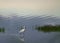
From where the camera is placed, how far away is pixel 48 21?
1354 mm

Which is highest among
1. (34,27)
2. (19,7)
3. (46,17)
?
(19,7)

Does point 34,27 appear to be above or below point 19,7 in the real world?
below

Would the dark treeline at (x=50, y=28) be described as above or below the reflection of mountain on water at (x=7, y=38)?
above

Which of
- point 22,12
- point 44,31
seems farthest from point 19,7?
point 44,31

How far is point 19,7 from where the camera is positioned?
4.48ft

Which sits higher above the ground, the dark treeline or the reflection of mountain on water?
the dark treeline

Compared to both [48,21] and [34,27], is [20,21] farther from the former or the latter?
[48,21]

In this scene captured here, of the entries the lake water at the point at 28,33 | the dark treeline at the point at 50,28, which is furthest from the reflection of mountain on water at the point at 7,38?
the dark treeline at the point at 50,28

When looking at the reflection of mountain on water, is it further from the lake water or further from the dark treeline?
the dark treeline

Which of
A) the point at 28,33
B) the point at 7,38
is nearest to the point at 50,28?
the point at 28,33

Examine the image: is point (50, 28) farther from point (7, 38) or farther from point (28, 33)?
point (7, 38)

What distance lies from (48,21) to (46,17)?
0.17 feet

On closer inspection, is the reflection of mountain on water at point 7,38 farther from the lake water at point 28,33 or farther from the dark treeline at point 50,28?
the dark treeline at point 50,28

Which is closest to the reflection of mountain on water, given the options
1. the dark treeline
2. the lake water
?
the lake water
